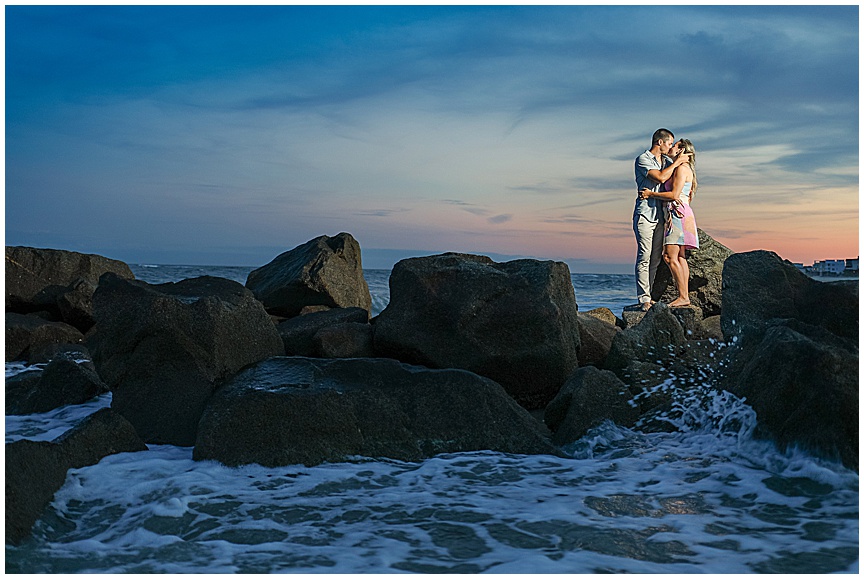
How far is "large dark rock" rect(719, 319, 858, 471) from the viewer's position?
4.52m

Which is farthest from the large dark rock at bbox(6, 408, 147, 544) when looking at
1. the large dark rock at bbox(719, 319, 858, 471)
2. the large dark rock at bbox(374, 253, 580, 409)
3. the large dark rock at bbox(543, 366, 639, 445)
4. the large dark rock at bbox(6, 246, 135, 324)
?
the large dark rock at bbox(6, 246, 135, 324)

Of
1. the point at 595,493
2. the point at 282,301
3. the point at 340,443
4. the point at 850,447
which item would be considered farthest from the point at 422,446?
the point at 282,301

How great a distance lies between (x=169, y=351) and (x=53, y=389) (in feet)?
5.78

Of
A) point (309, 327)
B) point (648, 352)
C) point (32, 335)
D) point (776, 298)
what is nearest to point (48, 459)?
point (309, 327)

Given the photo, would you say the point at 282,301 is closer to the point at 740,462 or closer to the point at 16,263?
the point at 16,263

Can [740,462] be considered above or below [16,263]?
below

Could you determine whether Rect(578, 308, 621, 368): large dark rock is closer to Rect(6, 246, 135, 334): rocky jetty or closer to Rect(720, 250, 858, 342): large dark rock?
Rect(720, 250, 858, 342): large dark rock

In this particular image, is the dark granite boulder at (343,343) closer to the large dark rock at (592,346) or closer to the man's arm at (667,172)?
the large dark rock at (592,346)

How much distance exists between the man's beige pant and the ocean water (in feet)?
21.2

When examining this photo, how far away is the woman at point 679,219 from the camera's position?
441 inches

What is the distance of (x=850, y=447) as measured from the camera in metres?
4.46

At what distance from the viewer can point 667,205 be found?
449 inches

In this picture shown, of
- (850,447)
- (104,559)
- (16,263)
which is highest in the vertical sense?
(16,263)

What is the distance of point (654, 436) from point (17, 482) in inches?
153
